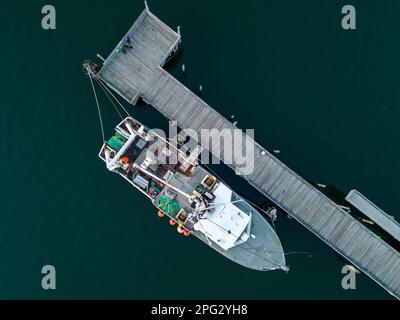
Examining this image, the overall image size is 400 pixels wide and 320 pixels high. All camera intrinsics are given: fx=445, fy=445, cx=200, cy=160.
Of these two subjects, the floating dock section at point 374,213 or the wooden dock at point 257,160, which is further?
the floating dock section at point 374,213

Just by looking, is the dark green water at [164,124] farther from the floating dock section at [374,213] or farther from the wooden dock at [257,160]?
the wooden dock at [257,160]

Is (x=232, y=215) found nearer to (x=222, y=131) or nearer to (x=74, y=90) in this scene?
(x=222, y=131)

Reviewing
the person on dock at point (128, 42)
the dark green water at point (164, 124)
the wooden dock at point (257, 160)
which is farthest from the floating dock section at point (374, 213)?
the person on dock at point (128, 42)

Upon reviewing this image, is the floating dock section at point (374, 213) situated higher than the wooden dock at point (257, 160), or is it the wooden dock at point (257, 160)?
the floating dock section at point (374, 213)

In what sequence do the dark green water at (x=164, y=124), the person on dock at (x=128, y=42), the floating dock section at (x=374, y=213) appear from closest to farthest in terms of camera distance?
the person on dock at (x=128, y=42) < the floating dock section at (x=374, y=213) < the dark green water at (x=164, y=124)

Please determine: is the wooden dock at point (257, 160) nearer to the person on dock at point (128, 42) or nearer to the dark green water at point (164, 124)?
the person on dock at point (128, 42)

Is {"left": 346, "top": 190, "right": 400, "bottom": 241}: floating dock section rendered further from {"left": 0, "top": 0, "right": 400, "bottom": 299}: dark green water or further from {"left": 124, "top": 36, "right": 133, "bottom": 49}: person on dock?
{"left": 124, "top": 36, "right": 133, "bottom": 49}: person on dock

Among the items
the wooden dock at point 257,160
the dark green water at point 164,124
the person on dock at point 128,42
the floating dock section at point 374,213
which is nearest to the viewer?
the wooden dock at point 257,160

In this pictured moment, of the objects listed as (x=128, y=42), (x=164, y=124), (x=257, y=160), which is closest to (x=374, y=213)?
(x=257, y=160)
